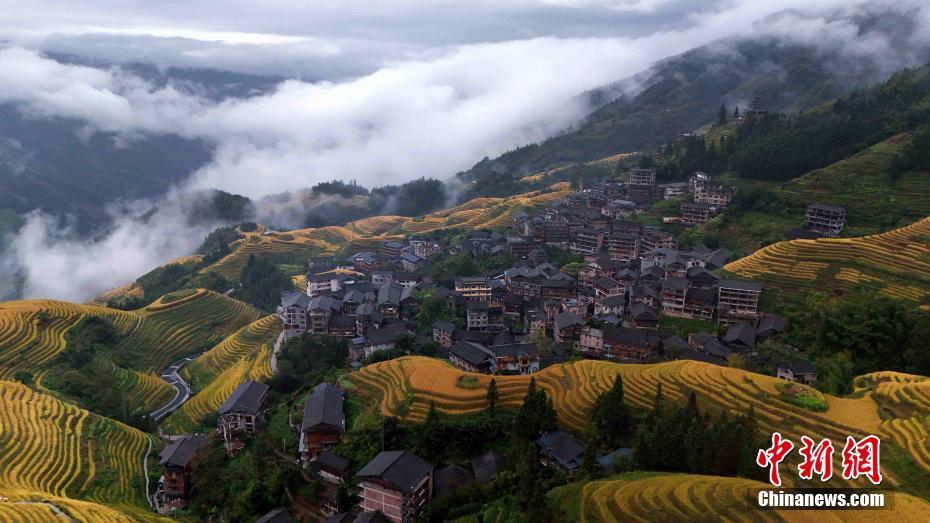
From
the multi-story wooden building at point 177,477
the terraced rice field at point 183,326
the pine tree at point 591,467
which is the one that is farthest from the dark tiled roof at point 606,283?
the terraced rice field at point 183,326

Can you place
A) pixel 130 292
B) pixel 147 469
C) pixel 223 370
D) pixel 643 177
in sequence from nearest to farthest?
pixel 147 469, pixel 223 370, pixel 643 177, pixel 130 292

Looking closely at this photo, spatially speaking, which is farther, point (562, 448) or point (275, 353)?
point (275, 353)

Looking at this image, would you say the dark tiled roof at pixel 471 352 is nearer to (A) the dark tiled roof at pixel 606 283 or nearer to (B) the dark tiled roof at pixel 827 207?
(A) the dark tiled roof at pixel 606 283

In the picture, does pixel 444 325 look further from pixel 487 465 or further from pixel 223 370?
pixel 223 370

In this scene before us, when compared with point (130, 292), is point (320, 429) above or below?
above

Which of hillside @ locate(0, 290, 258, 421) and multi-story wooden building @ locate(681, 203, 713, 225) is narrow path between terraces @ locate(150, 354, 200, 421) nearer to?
hillside @ locate(0, 290, 258, 421)

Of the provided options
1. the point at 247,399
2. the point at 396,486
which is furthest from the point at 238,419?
the point at 396,486

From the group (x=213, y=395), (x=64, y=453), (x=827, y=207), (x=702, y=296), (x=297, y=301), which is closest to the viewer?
(x=64, y=453)

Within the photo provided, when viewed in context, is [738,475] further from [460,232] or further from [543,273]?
[460,232]
